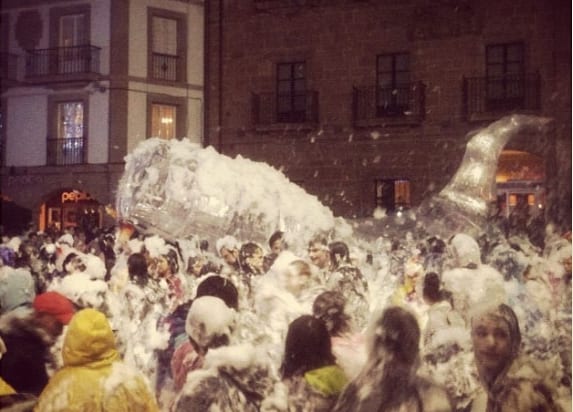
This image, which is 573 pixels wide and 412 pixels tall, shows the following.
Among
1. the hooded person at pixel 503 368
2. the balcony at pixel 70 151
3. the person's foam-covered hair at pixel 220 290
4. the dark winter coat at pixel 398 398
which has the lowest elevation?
the dark winter coat at pixel 398 398

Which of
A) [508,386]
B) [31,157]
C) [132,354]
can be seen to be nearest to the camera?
[508,386]

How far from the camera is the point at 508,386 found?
4.54 m

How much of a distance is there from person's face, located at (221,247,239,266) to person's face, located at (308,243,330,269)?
45cm

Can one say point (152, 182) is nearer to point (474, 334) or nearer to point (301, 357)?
point (301, 357)

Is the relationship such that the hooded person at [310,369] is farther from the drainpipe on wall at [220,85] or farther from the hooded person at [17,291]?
the hooded person at [17,291]

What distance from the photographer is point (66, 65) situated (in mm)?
5426

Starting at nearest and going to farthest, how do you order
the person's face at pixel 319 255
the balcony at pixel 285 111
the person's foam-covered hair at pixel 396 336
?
the person's foam-covered hair at pixel 396 336 < the person's face at pixel 319 255 < the balcony at pixel 285 111

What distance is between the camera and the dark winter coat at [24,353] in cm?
516

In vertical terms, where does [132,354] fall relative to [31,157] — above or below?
below

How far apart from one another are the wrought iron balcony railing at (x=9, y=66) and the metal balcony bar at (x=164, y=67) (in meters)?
1.05

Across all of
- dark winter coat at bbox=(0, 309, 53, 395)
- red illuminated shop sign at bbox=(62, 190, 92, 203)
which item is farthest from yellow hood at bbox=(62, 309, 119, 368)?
red illuminated shop sign at bbox=(62, 190, 92, 203)

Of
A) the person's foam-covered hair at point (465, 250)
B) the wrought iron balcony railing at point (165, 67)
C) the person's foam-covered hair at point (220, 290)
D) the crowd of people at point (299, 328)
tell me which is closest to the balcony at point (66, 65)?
the wrought iron balcony railing at point (165, 67)

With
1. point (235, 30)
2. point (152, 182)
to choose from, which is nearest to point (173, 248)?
point (152, 182)

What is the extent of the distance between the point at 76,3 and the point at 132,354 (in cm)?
226
